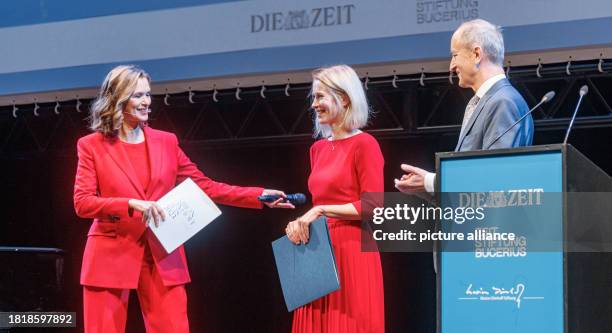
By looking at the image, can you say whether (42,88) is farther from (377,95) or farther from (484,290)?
(484,290)

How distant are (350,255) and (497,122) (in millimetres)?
1042

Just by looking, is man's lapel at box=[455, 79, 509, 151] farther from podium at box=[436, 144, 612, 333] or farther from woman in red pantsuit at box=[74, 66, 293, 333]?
woman in red pantsuit at box=[74, 66, 293, 333]

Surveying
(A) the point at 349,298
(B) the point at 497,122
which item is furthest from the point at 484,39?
(A) the point at 349,298

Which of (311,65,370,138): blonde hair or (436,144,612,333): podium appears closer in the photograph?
(436,144,612,333): podium

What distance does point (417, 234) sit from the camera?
2842 mm

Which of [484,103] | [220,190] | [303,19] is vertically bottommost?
[220,190]

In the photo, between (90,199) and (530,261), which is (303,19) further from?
(530,261)

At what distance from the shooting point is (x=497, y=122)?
2.97 meters

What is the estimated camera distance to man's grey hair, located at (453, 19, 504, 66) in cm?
327

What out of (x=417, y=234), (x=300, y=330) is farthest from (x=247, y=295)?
(x=417, y=234)

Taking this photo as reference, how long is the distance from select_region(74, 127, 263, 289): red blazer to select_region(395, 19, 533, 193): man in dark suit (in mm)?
1296

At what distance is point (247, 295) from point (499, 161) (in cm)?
417

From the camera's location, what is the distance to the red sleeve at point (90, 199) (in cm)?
376

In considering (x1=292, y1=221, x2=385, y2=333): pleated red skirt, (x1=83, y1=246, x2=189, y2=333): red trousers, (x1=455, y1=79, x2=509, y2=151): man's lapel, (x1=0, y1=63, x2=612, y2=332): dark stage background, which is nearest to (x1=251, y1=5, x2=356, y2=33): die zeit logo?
(x1=0, y1=63, x2=612, y2=332): dark stage background
